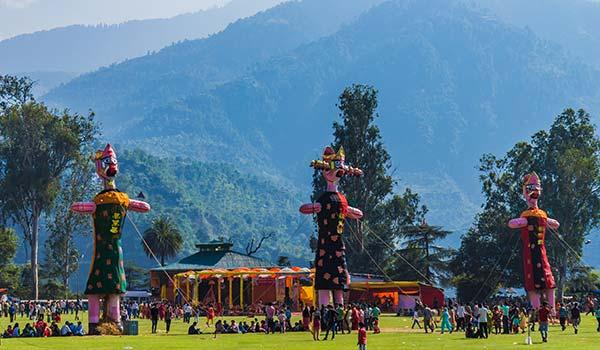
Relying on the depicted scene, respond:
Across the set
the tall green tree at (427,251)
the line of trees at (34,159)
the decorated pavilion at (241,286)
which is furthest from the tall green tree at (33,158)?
the tall green tree at (427,251)

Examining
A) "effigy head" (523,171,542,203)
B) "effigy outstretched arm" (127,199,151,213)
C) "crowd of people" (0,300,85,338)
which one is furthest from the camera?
"effigy head" (523,171,542,203)

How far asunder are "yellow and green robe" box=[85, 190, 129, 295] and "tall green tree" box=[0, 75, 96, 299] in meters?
46.8

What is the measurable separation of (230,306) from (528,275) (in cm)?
2642

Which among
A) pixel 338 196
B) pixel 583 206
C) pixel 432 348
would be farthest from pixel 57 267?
pixel 432 348

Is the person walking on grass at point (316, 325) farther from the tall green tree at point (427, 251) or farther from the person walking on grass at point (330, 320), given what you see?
the tall green tree at point (427, 251)

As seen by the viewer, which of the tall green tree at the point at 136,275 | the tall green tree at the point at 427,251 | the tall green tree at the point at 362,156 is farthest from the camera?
the tall green tree at the point at 136,275

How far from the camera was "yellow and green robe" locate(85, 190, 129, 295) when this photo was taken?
52.5 meters

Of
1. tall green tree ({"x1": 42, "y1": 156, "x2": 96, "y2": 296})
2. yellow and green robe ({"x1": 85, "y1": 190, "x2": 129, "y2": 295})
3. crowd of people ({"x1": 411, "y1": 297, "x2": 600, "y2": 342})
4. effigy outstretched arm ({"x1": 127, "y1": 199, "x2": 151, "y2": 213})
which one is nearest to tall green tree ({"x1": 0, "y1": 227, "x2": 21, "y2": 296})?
tall green tree ({"x1": 42, "y1": 156, "x2": 96, "y2": 296})

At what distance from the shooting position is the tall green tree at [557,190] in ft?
301

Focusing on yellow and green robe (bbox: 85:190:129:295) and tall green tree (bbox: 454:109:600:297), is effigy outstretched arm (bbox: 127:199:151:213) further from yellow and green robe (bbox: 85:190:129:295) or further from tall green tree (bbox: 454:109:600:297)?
tall green tree (bbox: 454:109:600:297)

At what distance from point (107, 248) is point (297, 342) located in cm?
1220

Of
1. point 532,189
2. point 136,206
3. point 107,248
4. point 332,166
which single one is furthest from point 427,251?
point 107,248

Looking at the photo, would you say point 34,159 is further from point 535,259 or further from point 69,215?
point 535,259

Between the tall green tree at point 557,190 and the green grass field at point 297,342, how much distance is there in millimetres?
38941
